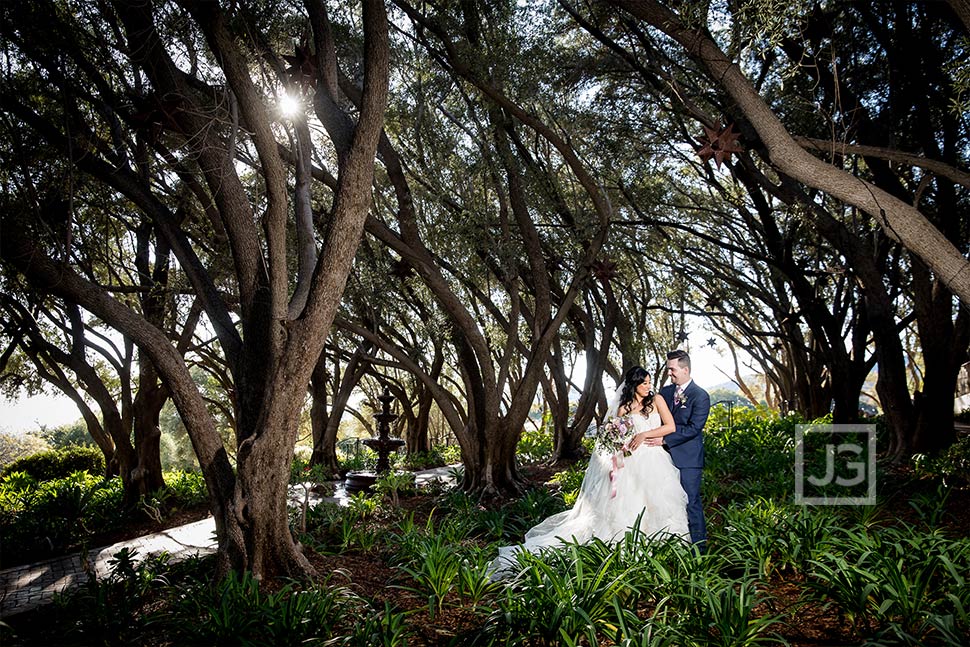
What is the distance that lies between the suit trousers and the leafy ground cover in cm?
16

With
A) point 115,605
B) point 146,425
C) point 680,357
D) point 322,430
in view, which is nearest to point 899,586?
point 680,357

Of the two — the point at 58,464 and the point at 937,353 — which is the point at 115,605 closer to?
the point at 937,353

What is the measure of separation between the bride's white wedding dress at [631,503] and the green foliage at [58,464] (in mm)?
15823

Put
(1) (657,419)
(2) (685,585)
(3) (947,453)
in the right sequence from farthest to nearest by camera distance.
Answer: (3) (947,453), (1) (657,419), (2) (685,585)

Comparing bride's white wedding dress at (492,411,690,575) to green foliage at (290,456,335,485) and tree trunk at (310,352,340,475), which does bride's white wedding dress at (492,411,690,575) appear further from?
tree trunk at (310,352,340,475)

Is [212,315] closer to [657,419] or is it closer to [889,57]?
[657,419]

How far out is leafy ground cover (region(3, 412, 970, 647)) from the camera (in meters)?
3.48

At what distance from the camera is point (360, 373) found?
1591 centimetres

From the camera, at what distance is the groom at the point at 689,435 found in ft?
17.3

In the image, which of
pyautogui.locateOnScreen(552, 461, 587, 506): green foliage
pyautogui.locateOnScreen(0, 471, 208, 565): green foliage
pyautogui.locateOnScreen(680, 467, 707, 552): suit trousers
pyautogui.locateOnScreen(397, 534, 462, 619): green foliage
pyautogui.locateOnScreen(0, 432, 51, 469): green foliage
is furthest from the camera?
pyautogui.locateOnScreen(0, 432, 51, 469): green foliage

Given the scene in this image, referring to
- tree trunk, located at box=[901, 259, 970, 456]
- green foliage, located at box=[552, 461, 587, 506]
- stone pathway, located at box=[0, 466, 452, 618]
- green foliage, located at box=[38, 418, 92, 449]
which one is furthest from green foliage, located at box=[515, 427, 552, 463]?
green foliage, located at box=[38, 418, 92, 449]

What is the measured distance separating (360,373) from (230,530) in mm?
11170

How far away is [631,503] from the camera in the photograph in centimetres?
552

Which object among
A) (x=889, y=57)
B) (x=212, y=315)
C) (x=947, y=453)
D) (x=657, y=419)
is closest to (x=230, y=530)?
(x=212, y=315)
